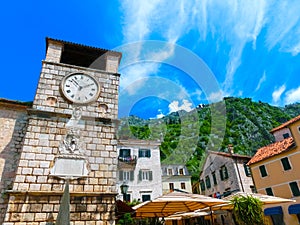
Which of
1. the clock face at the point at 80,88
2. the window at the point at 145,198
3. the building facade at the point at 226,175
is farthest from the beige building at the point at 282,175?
the clock face at the point at 80,88

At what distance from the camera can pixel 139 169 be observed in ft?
73.8

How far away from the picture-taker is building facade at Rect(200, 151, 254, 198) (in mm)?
20875

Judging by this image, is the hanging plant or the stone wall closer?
the stone wall

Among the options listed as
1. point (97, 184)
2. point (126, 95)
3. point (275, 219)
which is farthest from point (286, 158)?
point (97, 184)

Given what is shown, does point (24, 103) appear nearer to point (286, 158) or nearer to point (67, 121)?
point (67, 121)

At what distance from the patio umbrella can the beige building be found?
11995 millimetres

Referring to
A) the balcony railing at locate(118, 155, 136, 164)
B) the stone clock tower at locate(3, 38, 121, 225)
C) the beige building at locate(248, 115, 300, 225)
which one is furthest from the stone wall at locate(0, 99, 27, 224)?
the beige building at locate(248, 115, 300, 225)

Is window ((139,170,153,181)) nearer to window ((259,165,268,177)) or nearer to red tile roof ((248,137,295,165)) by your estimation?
red tile roof ((248,137,295,165))

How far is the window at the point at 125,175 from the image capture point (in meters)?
21.7

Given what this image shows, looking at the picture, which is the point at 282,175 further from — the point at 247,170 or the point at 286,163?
the point at 247,170

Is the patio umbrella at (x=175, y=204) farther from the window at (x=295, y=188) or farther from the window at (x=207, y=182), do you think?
the window at (x=207, y=182)

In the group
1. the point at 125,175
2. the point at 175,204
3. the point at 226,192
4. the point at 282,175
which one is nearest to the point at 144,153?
the point at 125,175

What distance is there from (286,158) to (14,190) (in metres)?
18.8

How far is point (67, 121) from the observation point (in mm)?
7211
